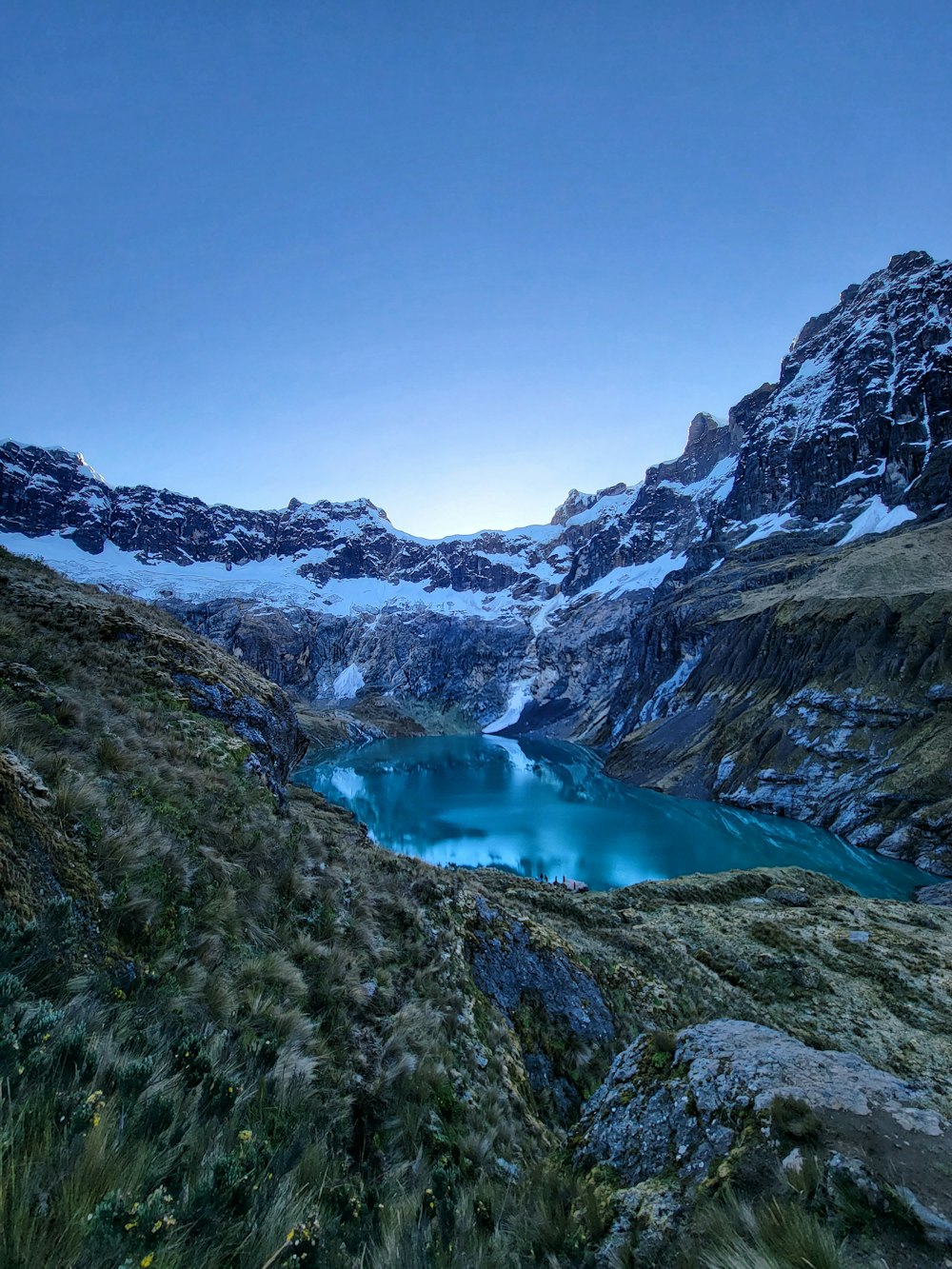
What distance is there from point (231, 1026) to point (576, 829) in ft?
180

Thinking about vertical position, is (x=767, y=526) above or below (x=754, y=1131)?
above

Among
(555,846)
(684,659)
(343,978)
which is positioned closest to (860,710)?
(555,846)

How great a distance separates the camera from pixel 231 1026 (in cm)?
427

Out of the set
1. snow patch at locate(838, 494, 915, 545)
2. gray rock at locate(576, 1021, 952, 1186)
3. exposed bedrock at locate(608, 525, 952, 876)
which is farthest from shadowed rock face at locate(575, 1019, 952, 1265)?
snow patch at locate(838, 494, 915, 545)

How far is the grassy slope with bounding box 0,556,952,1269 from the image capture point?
2447 mm

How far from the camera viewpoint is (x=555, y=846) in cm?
4866

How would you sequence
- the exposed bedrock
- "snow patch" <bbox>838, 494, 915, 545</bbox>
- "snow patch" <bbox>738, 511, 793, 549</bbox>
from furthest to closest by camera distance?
1. "snow patch" <bbox>738, 511, 793, 549</bbox>
2. "snow patch" <bbox>838, 494, 915, 545</bbox>
3. the exposed bedrock

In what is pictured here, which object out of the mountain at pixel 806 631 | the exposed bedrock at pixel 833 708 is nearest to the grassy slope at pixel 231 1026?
the exposed bedrock at pixel 833 708

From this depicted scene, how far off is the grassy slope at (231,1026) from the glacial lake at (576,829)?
3343 cm

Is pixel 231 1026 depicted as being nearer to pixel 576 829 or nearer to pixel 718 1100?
pixel 718 1100

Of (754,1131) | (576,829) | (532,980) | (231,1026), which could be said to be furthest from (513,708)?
(231,1026)

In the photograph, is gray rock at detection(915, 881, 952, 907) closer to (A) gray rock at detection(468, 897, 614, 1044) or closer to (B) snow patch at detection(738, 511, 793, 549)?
(A) gray rock at detection(468, 897, 614, 1044)

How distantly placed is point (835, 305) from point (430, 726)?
212210mm

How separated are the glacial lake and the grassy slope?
33.4m
